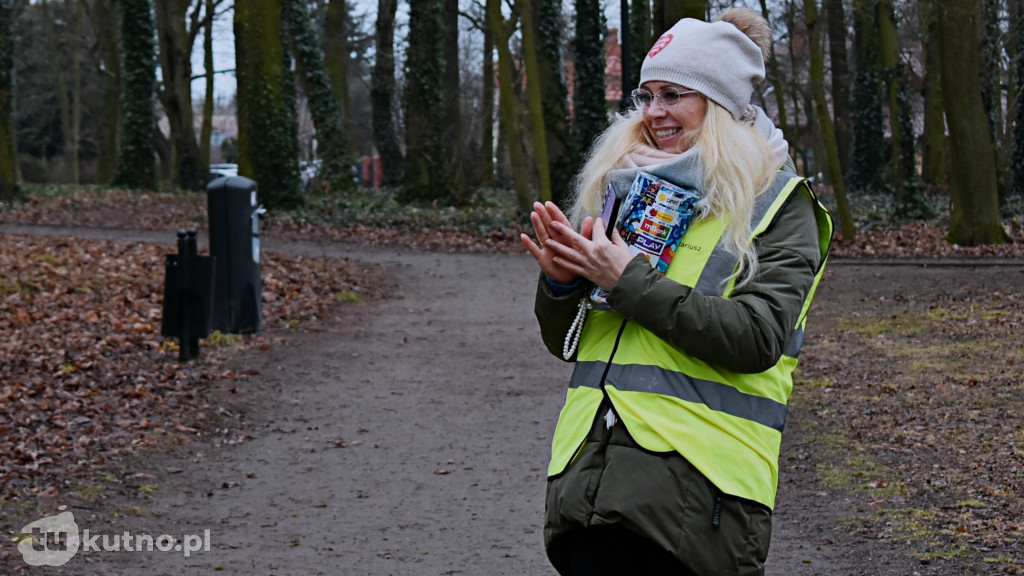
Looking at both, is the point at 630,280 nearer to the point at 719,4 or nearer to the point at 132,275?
the point at 132,275

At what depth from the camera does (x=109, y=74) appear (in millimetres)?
37938

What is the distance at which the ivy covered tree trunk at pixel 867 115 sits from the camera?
32.3m

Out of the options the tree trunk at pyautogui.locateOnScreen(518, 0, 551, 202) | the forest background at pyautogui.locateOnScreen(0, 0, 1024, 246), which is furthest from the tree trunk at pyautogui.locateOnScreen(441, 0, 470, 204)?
the tree trunk at pyautogui.locateOnScreen(518, 0, 551, 202)

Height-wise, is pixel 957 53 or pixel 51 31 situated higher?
pixel 51 31

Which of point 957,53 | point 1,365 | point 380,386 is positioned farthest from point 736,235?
point 957,53

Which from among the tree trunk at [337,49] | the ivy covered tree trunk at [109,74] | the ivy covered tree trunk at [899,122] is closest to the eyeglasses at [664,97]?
the ivy covered tree trunk at [899,122]

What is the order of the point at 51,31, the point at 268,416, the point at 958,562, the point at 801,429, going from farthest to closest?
the point at 51,31
the point at 268,416
the point at 801,429
the point at 958,562

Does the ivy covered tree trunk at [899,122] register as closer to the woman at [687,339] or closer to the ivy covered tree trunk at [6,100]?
the ivy covered tree trunk at [6,100]

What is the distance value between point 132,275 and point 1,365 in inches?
202

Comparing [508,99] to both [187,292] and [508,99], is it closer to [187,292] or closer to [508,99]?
[508,99]

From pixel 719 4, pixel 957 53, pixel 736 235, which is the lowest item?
pixel 736 235

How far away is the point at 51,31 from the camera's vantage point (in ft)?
147

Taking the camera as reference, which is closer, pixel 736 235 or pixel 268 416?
pixel 736 235

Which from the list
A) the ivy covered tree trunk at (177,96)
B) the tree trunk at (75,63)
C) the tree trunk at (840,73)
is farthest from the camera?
the tree trunk at (75,63)
